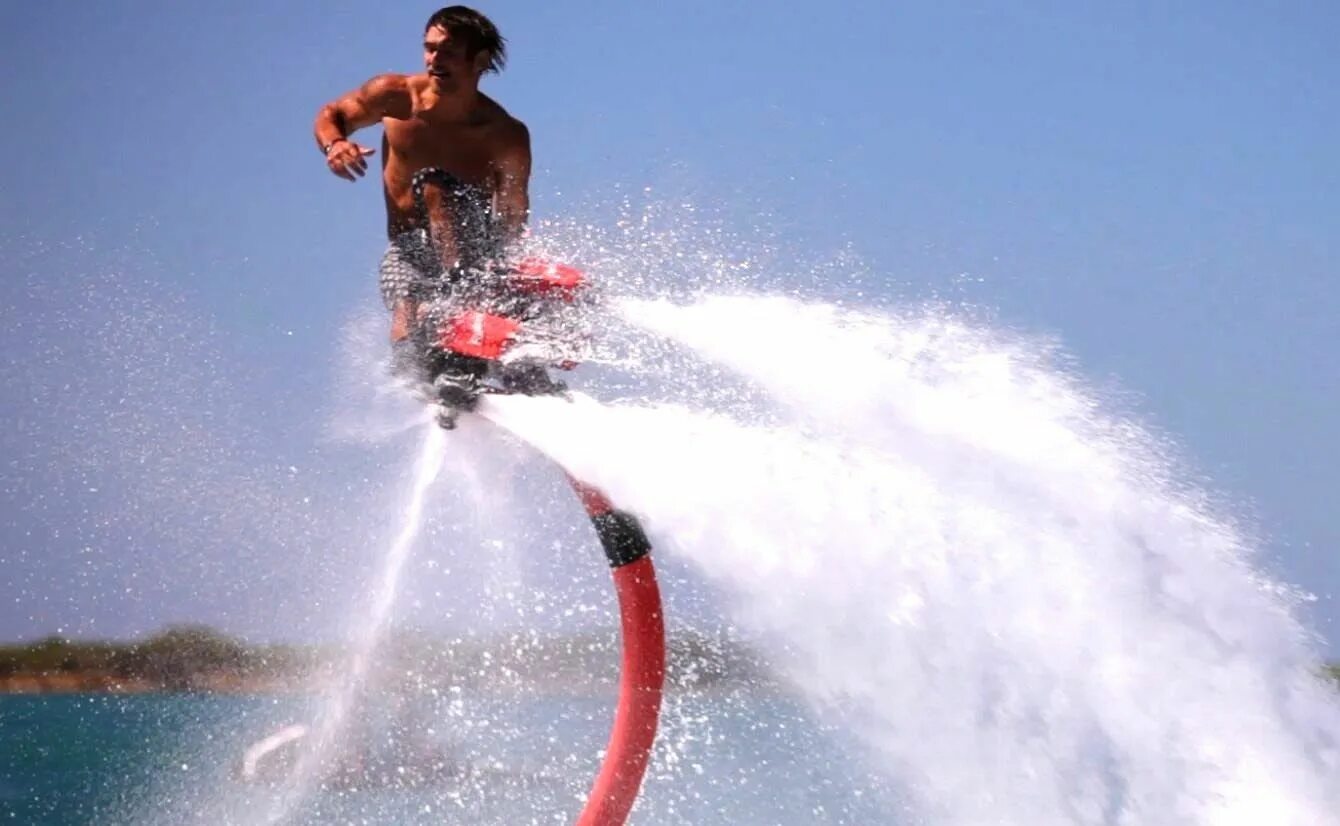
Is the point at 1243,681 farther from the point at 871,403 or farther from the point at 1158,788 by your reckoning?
the point at 871,403

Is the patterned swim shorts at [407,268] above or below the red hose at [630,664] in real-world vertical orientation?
above

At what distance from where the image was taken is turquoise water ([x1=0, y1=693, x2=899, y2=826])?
777cm

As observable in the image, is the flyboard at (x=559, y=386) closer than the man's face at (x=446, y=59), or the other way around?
the flyboard at (x=559, y=386)

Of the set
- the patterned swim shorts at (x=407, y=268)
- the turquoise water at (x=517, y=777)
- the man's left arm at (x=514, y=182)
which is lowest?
the turquoise water at (x=517, y=777)

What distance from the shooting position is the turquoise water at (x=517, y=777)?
7.77 metres

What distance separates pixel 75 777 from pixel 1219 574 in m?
7.03

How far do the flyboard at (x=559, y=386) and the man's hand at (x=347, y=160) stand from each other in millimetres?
756

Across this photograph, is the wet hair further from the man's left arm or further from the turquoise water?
the turquoise water

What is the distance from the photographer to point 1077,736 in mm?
6652

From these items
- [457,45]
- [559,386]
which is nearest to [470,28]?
[457,45]

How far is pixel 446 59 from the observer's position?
7.32 meters

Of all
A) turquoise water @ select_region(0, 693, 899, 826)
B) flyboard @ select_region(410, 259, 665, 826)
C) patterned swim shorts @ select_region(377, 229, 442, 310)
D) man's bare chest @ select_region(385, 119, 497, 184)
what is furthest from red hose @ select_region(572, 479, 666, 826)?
man's bare chest @ select_region(385, 119, 497, 184)

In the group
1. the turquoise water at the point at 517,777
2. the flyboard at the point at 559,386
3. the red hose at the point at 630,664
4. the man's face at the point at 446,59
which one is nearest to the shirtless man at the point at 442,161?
the man's face at the point at 446,59

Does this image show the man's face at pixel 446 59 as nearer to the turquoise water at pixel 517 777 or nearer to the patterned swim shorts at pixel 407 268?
the patterned swim shorts at pixel 407 268
